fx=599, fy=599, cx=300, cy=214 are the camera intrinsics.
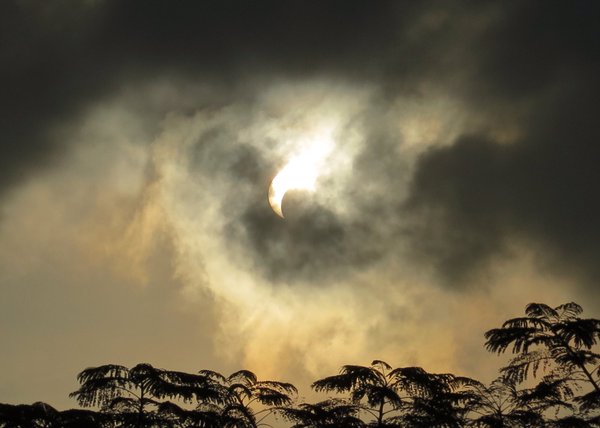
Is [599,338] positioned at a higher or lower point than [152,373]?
lower

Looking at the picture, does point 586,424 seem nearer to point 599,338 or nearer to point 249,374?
point 599,338

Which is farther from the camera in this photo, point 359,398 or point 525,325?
point 359,398

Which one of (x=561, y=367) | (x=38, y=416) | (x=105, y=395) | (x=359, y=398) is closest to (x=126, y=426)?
(x=105, y=395)

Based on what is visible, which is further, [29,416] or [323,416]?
[323,416]

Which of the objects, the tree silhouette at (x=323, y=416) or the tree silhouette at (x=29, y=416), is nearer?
the tree silhouette at (x=29, y=416)

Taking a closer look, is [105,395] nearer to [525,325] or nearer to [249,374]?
[249,374]

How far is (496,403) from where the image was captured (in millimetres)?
25531

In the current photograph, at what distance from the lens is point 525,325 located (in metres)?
20.1

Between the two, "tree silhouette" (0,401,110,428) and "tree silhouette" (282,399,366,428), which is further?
"tree silhouette" (282,399,366,428)

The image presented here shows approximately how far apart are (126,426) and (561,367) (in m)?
15.4

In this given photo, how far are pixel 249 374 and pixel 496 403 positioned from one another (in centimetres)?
1084

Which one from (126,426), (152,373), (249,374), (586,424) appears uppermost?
(249,374)

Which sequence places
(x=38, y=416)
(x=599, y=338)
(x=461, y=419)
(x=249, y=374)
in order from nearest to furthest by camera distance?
(x=38, y=416) < (x=599, y=338) < (x=461, y=419) < (x=249, y=374)

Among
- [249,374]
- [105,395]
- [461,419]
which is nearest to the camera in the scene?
[105,395]
